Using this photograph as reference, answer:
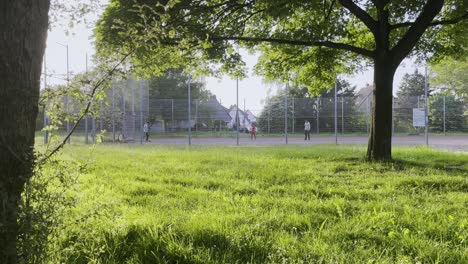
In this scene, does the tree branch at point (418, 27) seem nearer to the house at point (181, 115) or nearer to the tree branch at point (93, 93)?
the tree branch at point (93, 93)

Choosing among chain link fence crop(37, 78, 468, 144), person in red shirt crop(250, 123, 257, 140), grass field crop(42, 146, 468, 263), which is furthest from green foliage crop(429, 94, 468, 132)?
grass field crop(42, 146, 468, 263)

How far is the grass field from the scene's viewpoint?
9.21ft

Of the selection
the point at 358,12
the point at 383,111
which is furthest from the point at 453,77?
the point at 358,12

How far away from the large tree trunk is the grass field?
405 millimetres

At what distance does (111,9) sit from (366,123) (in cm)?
1981

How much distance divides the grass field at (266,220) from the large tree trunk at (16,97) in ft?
1.33

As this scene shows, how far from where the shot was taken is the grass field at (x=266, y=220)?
281 centimetres

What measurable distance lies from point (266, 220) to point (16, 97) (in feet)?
7.80

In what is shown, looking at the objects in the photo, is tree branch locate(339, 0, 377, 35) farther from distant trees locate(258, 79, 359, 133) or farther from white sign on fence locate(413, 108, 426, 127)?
distant trees locate(258, 79, 359, 133)

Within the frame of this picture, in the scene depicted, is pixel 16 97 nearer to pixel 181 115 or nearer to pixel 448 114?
pixel 181 115

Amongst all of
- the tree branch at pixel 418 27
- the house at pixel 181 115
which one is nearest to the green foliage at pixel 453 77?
the house at pixel 181 115

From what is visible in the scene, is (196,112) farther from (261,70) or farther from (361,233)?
(361,233)

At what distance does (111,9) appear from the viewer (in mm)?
8117

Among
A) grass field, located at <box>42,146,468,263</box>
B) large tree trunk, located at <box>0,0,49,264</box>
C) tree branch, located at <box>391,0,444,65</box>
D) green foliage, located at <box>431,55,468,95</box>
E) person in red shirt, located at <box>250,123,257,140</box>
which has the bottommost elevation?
grass field, located at <box>42,146,468,263</box>
